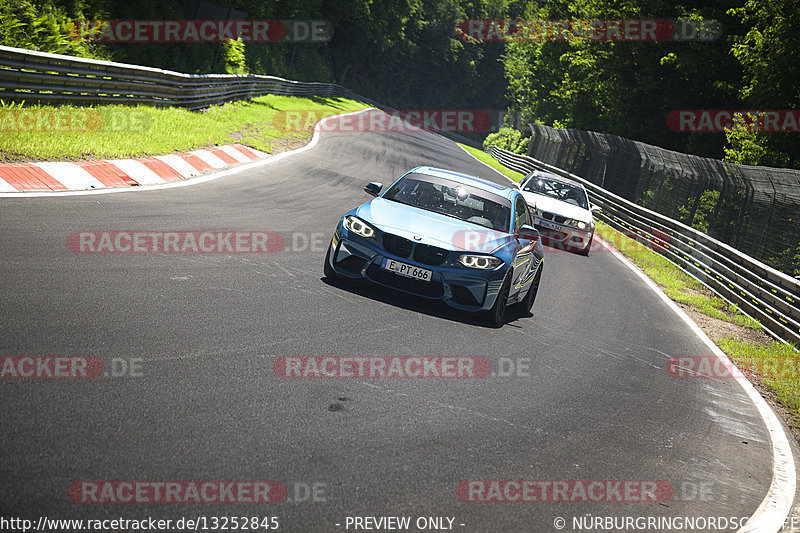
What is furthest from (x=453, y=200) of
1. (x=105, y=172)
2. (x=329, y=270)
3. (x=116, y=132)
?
(x=116, y=132)

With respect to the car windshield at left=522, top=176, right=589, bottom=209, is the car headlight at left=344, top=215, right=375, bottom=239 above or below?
above

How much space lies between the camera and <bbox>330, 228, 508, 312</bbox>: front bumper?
339 inches

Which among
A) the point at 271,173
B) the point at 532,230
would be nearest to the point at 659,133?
the point at 271,173

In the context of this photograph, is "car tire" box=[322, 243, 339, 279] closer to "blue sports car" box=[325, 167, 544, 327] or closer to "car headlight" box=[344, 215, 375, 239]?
"blue sports car" box=[325, 167, 544, 327]

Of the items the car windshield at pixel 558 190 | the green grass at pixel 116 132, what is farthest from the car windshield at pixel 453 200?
the car windshield at pixel 558 190

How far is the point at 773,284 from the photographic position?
1422cm

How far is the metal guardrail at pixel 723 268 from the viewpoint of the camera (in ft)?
43.7

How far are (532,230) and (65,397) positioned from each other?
659 cm

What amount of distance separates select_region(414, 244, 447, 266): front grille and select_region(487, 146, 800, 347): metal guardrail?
6.96 meters

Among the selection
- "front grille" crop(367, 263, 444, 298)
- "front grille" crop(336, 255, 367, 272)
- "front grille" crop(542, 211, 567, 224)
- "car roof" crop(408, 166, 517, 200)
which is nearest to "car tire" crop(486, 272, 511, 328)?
"front grille" crop(367, 263, 444, 298)

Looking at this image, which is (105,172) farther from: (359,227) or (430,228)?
(430,228)

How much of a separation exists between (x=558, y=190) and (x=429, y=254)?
1216cm

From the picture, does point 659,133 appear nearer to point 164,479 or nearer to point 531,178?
point 531,178

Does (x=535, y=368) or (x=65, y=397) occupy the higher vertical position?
(x=65, y=397)
